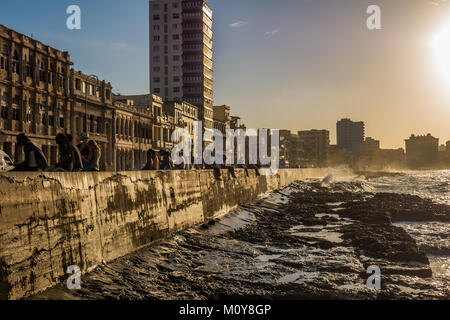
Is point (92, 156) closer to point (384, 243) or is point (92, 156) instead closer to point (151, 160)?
point (151, 160)

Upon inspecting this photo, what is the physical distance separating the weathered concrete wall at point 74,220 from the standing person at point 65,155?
1032 mm

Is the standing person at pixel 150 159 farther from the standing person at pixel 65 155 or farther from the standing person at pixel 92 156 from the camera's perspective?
the standing person at pixel 65 155

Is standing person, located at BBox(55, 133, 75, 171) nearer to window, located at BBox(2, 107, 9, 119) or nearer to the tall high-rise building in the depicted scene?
window, located at BBox(2, 107, 9, 119)

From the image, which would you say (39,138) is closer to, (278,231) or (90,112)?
(90,112)

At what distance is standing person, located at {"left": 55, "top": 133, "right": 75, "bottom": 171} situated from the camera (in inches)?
436

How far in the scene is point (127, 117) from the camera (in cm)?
5891

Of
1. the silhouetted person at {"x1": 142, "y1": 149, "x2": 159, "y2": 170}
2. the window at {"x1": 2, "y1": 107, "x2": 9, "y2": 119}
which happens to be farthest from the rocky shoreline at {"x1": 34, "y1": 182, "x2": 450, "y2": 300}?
the window at {"x1": 2, "y1": 107, "x2": 9, "y2": 119}

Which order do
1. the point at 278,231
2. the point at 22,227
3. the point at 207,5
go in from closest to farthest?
the point at 22,227 < the point at 278,231 < the point at 207,5

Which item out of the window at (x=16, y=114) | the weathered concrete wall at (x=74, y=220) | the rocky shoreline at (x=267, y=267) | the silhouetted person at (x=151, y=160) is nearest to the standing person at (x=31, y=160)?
the weathered concrete wall at (x=74, y=220)

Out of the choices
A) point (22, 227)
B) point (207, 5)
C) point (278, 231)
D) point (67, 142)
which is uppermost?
point (207, 5)

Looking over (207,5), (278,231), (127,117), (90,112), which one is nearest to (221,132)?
(207,5)

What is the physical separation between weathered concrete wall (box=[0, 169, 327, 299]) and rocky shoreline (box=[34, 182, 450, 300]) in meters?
0.41

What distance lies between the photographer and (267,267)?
12.3 metres

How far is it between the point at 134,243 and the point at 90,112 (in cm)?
4148
